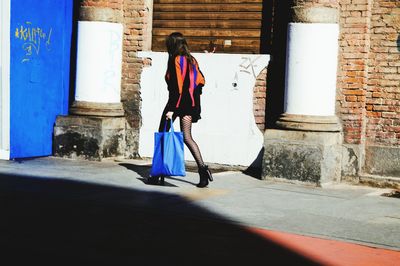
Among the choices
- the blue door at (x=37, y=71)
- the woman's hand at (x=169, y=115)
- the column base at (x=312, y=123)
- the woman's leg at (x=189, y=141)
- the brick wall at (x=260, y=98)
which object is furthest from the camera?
the blue door at (x=37, y=71)

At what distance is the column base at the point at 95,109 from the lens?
11.4 meters

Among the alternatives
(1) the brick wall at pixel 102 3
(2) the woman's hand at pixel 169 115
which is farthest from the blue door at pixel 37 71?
(2) the woman's hand at pixel 169 115

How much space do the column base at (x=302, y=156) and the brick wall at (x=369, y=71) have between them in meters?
0.37

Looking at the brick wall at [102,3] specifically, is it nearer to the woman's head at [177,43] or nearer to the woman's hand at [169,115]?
the woman's head at [177,43]

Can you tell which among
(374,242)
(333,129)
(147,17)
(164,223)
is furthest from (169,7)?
(374,242)

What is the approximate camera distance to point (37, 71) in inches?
442

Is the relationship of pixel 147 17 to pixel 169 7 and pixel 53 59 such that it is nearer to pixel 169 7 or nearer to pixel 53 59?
pixel 169 7

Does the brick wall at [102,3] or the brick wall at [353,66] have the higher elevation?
the brick wall at [102,3]

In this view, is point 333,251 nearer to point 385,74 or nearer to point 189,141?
point 189,141

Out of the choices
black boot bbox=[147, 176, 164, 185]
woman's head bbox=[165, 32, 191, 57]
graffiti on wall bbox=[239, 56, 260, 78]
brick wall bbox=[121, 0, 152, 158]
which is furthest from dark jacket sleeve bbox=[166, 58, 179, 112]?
brick wall bbox=[121, 0, 152, 158]

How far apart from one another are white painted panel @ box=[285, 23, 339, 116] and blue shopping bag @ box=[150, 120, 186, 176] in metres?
1.99

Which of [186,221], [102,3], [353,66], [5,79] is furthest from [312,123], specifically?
[5,79]

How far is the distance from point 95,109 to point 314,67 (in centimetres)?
347

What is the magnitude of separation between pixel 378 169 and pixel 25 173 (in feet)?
15.0
